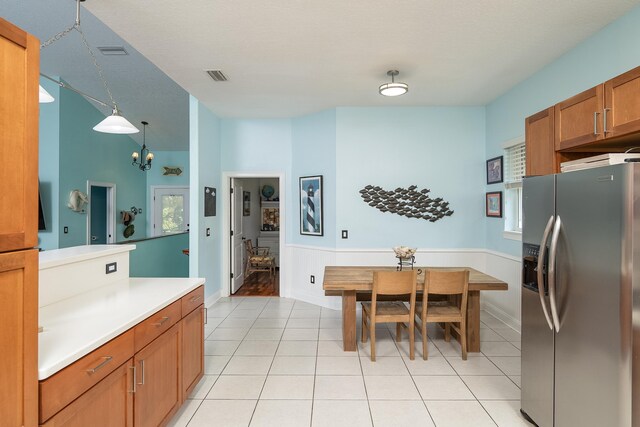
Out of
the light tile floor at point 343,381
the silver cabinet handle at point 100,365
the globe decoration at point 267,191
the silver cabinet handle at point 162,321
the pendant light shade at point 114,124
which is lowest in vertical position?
the light tile floor at point 343,381

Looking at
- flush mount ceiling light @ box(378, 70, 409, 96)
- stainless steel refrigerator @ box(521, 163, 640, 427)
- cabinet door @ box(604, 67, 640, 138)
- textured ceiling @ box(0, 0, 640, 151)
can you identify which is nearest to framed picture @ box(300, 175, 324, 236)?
textured ceiling @ box(0, 0, 640, 151)

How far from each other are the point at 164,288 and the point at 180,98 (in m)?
4.77

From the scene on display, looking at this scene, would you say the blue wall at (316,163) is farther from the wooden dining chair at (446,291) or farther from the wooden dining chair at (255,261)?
the wooden dining chair at (446,291)

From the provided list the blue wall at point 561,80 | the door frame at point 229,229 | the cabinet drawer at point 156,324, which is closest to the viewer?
the cabinet drawer at point 156,324

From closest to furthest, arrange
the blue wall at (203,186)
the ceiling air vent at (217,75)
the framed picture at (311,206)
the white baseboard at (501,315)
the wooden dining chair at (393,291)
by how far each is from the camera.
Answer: the wooden dining chair at (393,291) < the ceiling air vent at (217,75) < the white baseboard at (501,315) < the blue wall at (203,186) < the framed picture at (311,206)

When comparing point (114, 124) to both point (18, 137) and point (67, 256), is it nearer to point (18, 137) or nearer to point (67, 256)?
point (67, 256)

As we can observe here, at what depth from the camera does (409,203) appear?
4.62m

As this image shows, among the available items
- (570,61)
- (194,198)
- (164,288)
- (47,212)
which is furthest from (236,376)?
(47,212)

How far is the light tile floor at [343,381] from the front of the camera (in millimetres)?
2262

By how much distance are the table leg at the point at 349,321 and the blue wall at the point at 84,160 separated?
17.0 ft

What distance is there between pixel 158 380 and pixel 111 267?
0.89 meters

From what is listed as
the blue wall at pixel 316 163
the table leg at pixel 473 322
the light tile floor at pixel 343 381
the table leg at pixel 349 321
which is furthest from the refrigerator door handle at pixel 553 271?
the blue wall at pixel 316 163

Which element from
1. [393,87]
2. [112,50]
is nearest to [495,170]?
[393,87]

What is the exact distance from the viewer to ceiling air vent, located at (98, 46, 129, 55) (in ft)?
14.9
